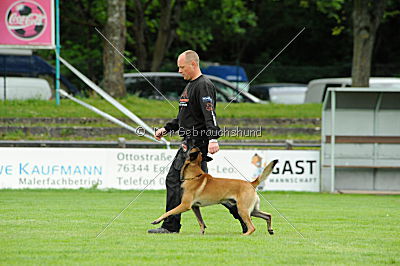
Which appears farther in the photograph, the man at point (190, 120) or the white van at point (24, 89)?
the white van at point (24, 89)

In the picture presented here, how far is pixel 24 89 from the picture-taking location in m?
25.5

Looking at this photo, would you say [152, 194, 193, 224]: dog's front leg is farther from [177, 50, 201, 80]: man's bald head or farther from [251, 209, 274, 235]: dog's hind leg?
[177, 50, 201, 80]: man's bald head

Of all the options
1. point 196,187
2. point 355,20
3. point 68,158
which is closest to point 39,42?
point 68,158

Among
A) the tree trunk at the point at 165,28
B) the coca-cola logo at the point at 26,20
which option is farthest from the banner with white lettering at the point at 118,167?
the tree trunk at the point at 165,28

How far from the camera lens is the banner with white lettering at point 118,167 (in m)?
17.8

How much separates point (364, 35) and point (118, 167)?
11.1m

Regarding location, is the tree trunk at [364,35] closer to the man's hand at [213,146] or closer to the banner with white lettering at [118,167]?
the banner with white lettering at [118,167]

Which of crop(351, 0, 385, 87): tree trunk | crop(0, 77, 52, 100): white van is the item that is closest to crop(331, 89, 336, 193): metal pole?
crop(351, 0, 385, 87): tree trunk

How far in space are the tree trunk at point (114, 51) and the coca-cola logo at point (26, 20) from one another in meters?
2.62

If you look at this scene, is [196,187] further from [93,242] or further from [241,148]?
[241,148]

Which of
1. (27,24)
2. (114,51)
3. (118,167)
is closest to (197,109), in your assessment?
(118,167)

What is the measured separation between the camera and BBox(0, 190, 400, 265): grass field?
751 centimetres

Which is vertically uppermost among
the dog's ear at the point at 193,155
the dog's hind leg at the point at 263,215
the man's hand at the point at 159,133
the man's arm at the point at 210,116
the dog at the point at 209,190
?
the man's arm at the point at 210,116

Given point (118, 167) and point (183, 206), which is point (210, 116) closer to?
point (183, 206)
